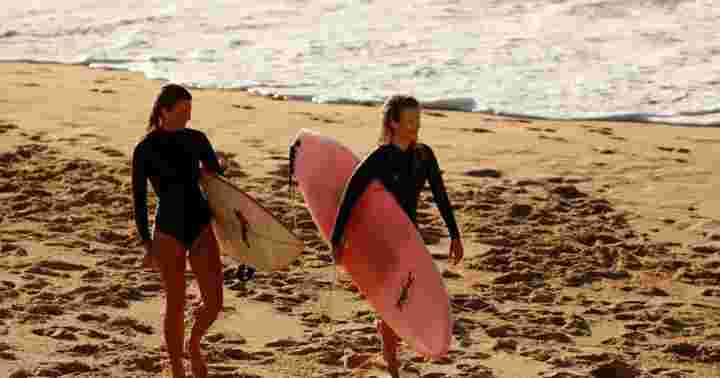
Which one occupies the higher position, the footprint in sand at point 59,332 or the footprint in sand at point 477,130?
the footprint in sand at point 477,130

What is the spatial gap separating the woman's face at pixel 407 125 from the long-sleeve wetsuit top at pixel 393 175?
0.19 feet

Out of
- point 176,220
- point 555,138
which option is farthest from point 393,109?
point 555,138

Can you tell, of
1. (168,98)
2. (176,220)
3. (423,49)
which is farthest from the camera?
(423,49)

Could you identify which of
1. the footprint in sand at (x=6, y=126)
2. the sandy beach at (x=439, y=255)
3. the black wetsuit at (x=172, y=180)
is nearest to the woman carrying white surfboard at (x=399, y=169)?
the black wetsuit at (x=172, y=180)

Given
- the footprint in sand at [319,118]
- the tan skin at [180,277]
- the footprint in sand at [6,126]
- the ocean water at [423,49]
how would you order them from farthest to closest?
the ocean water at [423,49] < the footprint in sand at [319,118] < the footprint in sand at [6,126] < the tan skin at [180,277]

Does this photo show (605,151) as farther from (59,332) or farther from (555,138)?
(59,332)

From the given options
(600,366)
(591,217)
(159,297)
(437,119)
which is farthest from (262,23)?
(600,366)

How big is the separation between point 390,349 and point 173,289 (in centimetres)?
102

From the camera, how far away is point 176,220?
18.4 feet

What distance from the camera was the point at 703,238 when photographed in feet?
28.5

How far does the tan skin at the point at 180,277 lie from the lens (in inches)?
221

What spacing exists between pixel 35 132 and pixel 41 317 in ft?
15.5

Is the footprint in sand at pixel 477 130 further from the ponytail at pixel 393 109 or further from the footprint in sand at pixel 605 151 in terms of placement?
the ponytail at pixel 393 109

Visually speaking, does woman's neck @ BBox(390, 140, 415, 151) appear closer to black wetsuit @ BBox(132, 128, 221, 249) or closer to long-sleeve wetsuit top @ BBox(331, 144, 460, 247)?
long-sleeve wetsuit top @ BBox(331, 144, 460, 247)
